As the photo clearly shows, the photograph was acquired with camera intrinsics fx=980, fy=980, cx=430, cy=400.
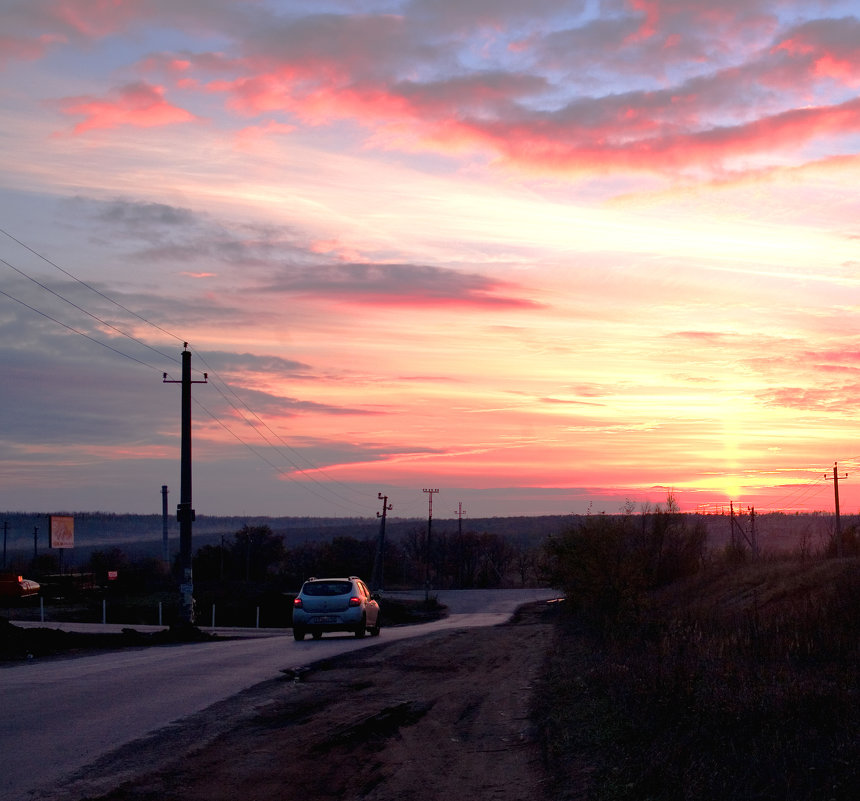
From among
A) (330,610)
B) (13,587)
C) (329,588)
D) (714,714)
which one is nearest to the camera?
(714,714)

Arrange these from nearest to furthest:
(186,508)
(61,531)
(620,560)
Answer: (620,560) → (186,508) → (61,531)

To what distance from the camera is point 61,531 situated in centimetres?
6688

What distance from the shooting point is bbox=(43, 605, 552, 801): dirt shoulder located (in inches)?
320

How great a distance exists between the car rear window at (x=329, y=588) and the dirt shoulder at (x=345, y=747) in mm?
→ 10729

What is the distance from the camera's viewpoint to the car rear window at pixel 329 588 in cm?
2703

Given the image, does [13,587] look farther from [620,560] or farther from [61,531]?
[620,560]

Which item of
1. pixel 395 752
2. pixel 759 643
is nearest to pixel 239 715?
pixel 395 752

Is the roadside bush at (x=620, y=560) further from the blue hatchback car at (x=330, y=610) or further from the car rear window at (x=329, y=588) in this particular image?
the car rear window at (x=329, y=588)

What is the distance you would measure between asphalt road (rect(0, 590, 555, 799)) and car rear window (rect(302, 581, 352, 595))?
2.72 metres

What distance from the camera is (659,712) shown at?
9.87m

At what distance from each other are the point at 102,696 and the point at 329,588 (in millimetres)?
13812

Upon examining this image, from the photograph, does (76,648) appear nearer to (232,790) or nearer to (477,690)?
(477,690)

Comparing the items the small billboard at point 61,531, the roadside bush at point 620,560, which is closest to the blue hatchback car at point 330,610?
the roadside bush at point 620,560

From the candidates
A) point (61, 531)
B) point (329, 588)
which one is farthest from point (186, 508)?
point (61, 531)
